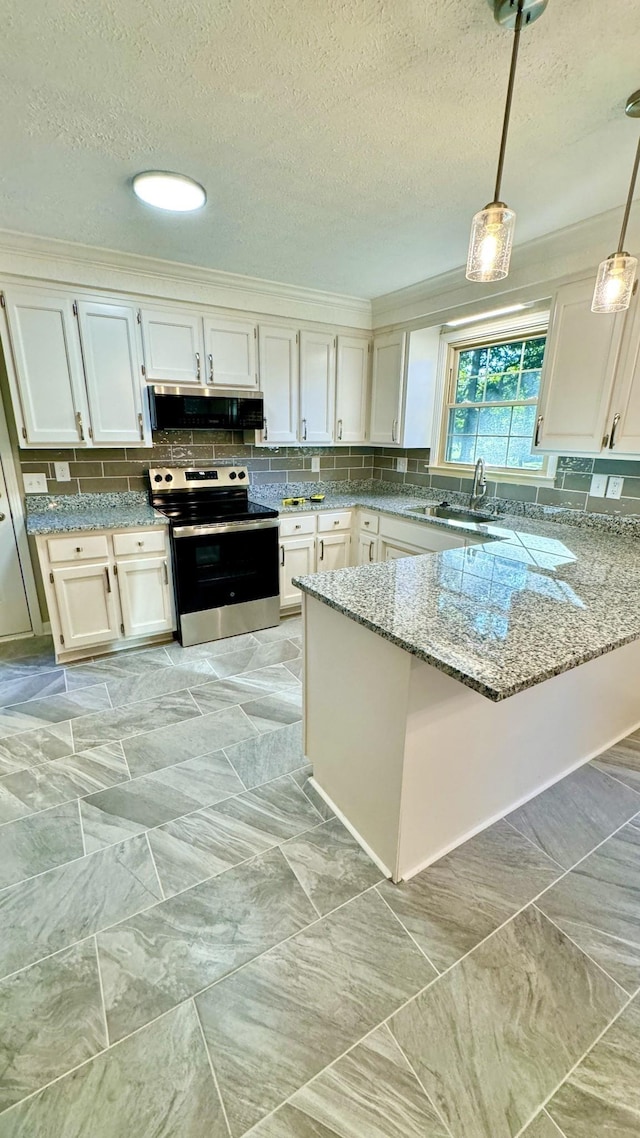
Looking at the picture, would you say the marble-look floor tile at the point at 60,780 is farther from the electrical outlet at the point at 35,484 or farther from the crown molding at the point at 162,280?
the crown molding at the point at 162,280

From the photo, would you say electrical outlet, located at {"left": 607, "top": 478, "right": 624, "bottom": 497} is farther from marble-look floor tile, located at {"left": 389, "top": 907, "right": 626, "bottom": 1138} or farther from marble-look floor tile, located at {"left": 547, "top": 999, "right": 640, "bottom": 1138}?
marble-look floor tile, located at {"left": 547, "top": 999, "right": 640, "bottom": 1138}

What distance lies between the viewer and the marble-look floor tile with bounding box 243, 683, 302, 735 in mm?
2328

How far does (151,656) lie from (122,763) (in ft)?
3.43

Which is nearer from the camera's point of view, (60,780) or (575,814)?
(575,814)

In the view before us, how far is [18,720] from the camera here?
92.5 inches

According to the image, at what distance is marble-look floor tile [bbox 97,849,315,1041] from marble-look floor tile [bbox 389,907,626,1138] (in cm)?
43

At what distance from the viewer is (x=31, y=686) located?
266 cm

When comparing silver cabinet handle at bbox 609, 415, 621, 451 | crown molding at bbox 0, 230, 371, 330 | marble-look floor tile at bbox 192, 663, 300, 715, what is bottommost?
marble-look floor tile at bbox 192, 663, 300, 715

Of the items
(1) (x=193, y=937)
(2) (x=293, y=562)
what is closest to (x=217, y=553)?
(2) (x=293, y=562)

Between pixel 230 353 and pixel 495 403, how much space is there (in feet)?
6.36

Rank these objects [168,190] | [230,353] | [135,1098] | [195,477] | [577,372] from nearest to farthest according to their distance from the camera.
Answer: [135,1098] → [168,190] → [577,372] → [230,353] → [195,477]

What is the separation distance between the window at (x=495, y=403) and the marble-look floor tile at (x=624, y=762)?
5.43 ft

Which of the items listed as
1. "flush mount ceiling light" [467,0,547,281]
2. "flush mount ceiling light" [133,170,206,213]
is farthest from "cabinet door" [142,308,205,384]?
"flush mount ceiling light" [467,0,547,281]

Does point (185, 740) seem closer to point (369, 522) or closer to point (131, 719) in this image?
point (131, 719)
